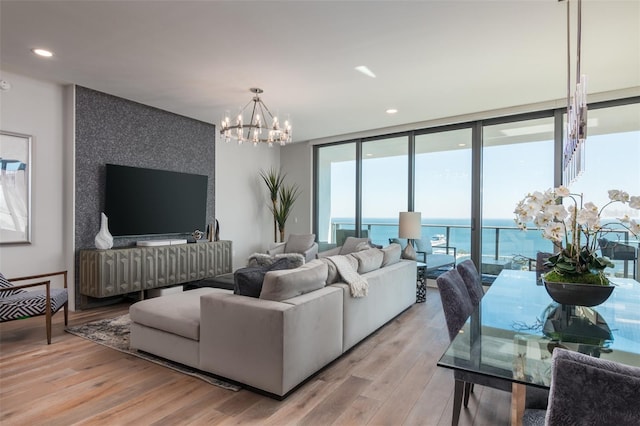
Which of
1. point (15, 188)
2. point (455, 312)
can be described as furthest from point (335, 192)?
point (455, 312)

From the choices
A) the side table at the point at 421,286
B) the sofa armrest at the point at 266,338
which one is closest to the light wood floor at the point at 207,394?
the sofa armrest at the point at 266,338

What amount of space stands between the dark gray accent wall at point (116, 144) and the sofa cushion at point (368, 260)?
3308 mm

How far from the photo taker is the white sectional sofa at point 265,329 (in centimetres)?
221

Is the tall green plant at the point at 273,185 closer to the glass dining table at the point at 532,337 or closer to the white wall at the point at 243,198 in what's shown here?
the white wall at the point at 243,198

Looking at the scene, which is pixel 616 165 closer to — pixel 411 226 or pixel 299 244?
pixel 411 226

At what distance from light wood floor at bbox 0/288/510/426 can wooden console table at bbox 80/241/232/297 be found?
3.50 ft

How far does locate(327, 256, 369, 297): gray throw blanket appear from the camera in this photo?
116 inches

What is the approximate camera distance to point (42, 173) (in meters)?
4.05

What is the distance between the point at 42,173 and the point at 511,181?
6221mm

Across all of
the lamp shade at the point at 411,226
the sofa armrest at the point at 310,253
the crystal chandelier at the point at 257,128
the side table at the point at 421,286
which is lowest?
the side table at the point at 421,286

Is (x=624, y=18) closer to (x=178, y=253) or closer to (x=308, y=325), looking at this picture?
(x=308, y=325)

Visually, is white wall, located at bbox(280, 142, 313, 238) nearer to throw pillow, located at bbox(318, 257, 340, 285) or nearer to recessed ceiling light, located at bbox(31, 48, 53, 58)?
throw pillow, located at bbox(318, 257, 340, 285)

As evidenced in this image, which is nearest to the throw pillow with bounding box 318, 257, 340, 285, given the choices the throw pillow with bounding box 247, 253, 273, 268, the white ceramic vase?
the throw pillow with bounding box 247, 253, 273, 268

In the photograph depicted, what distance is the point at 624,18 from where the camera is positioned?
8.80ft
